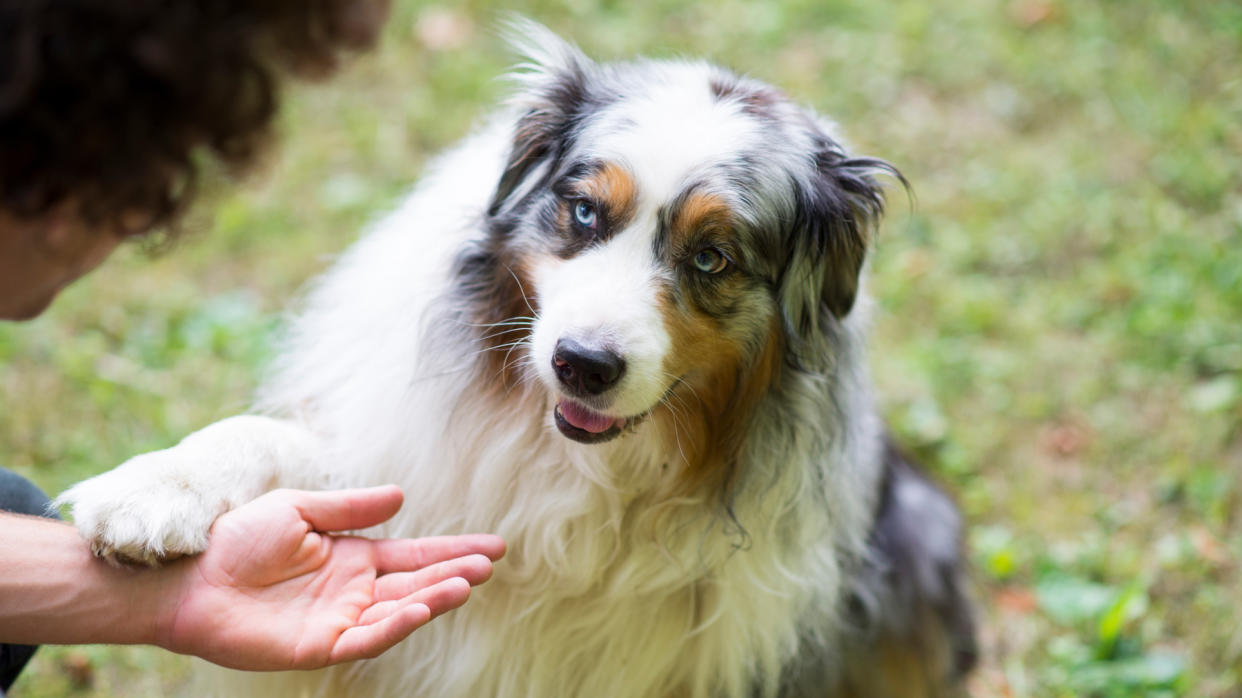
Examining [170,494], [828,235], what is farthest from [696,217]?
[170,494]

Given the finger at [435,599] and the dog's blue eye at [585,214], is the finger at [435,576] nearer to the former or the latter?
the finger at [435,599]

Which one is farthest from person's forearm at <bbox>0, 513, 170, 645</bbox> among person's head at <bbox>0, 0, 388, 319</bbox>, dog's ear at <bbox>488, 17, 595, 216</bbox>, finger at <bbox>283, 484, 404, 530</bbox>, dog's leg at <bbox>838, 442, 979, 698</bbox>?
dog's leg at <bbox>838, 442, 979, 698</bbox>

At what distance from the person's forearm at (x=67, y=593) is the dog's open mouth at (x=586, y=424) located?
2.98ft

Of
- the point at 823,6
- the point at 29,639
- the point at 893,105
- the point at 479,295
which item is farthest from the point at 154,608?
the point at 823,6

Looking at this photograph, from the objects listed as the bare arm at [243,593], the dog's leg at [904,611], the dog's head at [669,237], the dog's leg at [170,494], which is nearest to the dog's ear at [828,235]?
the dog's head at [669,237]

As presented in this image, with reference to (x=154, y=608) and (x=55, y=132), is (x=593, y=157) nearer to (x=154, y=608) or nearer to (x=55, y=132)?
(x=55, y=132)

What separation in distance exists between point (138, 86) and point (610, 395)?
107 centimetres

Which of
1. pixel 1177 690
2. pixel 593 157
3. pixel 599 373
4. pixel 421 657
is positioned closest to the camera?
pixel 599 373

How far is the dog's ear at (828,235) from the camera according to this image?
2.37m

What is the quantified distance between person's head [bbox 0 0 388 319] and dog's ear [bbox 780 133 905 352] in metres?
1.12

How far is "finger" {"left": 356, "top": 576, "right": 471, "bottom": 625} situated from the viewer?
2.16m

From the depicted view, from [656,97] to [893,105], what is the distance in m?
3.55

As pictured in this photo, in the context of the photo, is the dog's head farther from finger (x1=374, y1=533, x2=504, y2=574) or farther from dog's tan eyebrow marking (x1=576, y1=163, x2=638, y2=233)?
finger (x1=374, y1=533, x2=504, y2=574)

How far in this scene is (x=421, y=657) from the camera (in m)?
2.59
